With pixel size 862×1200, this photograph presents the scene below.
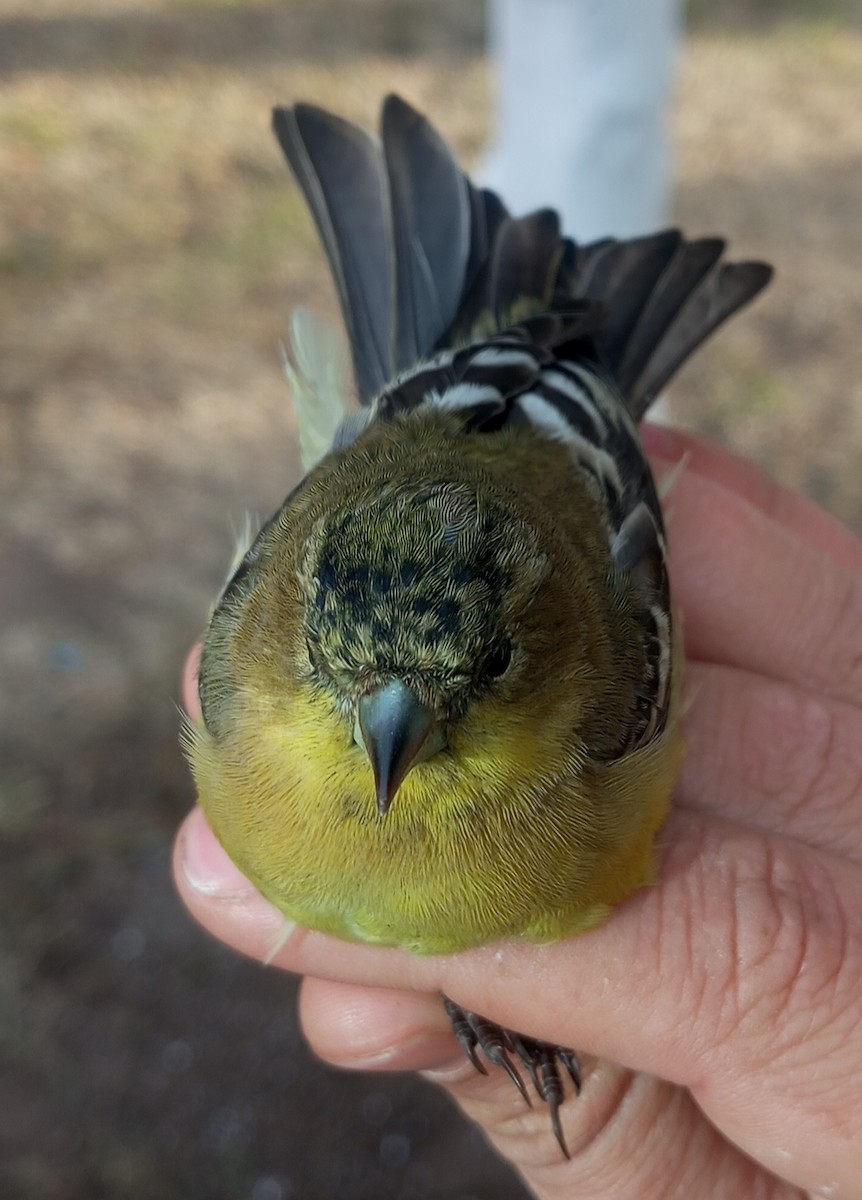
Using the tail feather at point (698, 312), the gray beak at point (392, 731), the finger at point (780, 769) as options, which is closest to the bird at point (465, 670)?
the gray beak at point (392, 731)

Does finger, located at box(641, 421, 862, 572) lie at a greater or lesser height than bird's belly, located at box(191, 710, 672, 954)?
greater

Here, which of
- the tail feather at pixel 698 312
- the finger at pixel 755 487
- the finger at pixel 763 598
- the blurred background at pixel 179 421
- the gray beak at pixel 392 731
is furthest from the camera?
the blurred background at pixel 179 421

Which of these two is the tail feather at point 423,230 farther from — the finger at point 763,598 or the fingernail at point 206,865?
the fingernail at point 206,865

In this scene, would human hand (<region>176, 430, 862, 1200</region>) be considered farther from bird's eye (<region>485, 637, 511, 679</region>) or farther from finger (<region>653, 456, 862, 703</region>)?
bird's eye (<region>485, 637, 511, 679</region>)

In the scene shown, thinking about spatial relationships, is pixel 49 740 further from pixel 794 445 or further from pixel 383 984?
pixel 794 445

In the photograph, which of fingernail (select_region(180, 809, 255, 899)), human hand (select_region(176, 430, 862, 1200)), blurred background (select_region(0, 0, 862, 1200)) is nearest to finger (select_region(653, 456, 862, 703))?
human hand (select_region(176, 430, 862, 1200))
